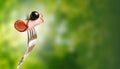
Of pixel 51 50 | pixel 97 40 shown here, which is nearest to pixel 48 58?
pixel 51 50

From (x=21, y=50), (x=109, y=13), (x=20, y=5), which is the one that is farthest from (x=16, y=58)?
(x=109, y=13)

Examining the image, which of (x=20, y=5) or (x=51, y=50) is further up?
(x=20, y=5)

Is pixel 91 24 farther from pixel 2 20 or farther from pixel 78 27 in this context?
pixel 2 20

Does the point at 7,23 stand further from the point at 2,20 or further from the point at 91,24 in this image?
the point at 91,24

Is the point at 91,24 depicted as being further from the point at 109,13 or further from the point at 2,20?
the point at 2,20
